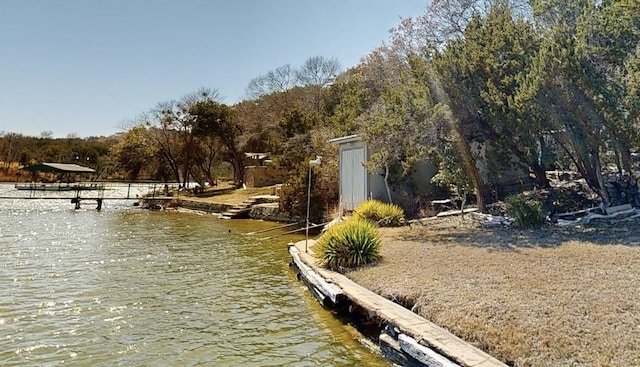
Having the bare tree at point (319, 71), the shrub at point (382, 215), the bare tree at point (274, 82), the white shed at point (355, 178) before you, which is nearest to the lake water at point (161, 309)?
the shrub at point (382, 215)

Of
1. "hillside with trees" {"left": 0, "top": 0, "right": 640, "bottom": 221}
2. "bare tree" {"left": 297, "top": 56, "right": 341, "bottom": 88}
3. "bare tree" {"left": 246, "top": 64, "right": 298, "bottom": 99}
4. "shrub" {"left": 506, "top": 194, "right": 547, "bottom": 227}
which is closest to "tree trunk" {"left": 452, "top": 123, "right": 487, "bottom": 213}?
"hillside with trees" {"left": 0, "top": 0, "right": 640, "bottom": 221}

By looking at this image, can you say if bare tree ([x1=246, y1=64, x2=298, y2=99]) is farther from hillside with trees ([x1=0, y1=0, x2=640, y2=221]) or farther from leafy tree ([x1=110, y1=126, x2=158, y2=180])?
hillside with trees ([x1=0, y1=0, x2=640, y2=221])

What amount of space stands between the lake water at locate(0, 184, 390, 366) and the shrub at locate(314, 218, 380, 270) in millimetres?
748

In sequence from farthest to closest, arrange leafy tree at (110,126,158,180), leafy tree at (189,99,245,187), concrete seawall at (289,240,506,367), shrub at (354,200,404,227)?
1. leafy tree at (110,126,158,180)
2. leafy tree at (189,99,245,187)
3. shrub at (354,200,404,227)
4. concrete seawall at (289,240,506,367)

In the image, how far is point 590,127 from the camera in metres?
8.38

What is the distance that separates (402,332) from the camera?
163 inches

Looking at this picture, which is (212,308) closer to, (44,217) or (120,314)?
(120,314)

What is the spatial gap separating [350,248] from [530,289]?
2991mm

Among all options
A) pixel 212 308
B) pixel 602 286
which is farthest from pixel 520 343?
pixel 212 308

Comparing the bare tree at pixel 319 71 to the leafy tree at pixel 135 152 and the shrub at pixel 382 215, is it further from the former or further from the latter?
the shrub at pixel 382 215

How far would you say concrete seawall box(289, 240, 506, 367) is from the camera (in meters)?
3.43

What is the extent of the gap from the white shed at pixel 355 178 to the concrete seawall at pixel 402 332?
7.52m

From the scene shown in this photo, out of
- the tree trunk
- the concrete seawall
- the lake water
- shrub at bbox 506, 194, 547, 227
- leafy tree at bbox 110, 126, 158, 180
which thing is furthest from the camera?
leafy tree at bbox 110, 126, 158, 180

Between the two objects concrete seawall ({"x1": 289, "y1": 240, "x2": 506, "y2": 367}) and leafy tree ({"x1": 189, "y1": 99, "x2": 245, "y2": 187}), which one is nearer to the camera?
concrete seawall ({"x1": 289, "y1": 240, "x2": 506, "y2": 367})
